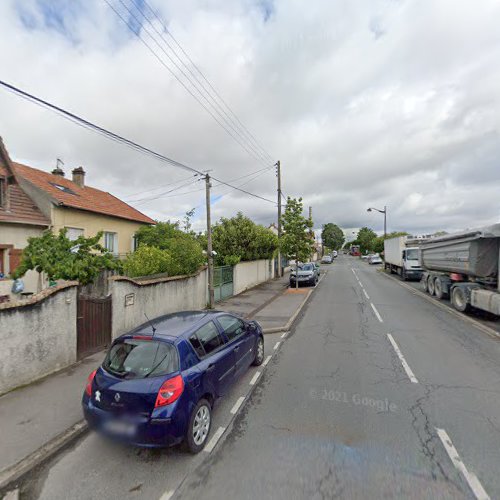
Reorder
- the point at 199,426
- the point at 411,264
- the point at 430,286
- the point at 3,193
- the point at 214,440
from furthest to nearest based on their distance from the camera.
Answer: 1. the point at 411,264
2. the point at 430,286
3. the point at 3,193
4. the point at 214,440
5. the point at 199,426

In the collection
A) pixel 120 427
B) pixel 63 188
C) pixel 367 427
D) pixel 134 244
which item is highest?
pixel 63 188

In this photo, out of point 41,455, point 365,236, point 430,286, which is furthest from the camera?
point 365,236

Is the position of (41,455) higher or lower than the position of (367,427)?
lower

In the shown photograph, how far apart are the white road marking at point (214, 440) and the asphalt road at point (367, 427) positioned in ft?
0.37

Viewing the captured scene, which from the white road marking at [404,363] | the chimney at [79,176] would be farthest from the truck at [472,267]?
the chimney at [79,176]

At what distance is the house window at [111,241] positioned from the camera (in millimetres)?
16453

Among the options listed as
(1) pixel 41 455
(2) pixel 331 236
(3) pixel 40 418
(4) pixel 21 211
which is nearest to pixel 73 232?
(4) pixel 21 211

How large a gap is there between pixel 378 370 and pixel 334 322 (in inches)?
154

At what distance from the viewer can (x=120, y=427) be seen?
323 cm

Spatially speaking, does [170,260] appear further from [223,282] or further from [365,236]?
[365,236]

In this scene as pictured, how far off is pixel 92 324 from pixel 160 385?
4.34m

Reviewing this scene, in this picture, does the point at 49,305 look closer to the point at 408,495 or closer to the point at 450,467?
the point at 408,495

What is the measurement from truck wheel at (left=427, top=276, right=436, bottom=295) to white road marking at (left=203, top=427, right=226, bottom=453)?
598 inches

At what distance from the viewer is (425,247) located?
53.1 feet
